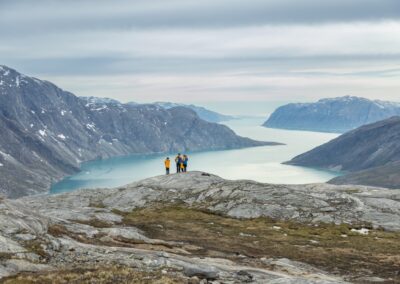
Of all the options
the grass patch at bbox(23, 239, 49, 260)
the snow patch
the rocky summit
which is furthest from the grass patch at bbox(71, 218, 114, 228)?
the snow patch

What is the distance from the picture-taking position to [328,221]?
201ft

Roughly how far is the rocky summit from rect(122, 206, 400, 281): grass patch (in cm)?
12

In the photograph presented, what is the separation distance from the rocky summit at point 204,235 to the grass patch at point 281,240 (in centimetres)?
12

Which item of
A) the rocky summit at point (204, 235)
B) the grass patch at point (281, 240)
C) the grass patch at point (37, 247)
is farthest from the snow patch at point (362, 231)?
the grass patch at point (37, 247)

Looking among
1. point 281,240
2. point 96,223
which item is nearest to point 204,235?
point 281,240

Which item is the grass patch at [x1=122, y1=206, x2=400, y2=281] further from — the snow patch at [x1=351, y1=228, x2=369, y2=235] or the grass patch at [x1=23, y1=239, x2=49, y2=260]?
the grass patch at [x1=23, y1=239, x2=49, y2=260]

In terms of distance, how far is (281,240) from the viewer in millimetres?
49188

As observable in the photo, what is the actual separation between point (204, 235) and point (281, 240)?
850 cm

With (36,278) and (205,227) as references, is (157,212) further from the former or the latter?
(36,278)

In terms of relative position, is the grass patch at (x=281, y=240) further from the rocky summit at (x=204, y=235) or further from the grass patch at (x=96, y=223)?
the grass patch at (x=96, y=223)

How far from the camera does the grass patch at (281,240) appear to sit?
39750 mm

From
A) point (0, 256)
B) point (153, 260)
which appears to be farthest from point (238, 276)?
point (0, 256)

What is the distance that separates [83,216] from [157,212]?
1655cm

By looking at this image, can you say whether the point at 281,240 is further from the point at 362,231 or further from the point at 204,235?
the point at 362,231
